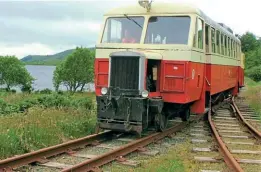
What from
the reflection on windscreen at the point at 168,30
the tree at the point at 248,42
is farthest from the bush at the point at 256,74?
the reflection on windscreen at the point at 168,30

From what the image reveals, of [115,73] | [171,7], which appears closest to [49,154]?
[115,73]

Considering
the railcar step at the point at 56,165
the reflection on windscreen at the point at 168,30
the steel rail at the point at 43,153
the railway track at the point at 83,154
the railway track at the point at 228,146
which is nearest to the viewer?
the steel rail at the point at 43,153

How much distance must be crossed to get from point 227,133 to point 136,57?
3.78 meters

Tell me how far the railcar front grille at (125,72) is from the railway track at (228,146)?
2092mm

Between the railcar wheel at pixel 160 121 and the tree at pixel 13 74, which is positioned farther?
the tree at pixel 13 74

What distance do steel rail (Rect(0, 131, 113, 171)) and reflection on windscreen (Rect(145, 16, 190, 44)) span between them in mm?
2832

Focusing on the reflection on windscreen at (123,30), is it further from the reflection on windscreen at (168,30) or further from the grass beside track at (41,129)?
the grass beside track at (41,129)

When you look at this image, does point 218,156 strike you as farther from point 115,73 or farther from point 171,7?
point 171,7

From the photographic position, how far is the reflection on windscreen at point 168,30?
10758 mm

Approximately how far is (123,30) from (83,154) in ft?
13.5

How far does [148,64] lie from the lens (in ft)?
34.6

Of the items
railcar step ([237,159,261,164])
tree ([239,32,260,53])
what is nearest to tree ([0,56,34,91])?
tree ([239,32,260,53])

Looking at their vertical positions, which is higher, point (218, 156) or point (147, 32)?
point (147, 32)

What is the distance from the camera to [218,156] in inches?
335
